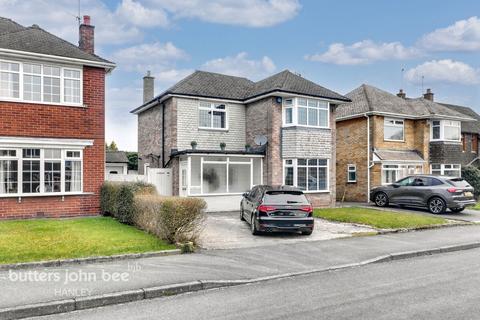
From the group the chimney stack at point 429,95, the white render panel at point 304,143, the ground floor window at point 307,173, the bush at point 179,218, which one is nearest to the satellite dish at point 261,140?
the white render panel at point 304,143

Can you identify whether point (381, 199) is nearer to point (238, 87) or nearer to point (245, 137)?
point (245, 137)

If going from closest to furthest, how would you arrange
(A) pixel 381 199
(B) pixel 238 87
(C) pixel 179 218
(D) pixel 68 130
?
1. (C) pixel 179 218
2. (D) pixel 68 130
3. (A) pixel 381 199
4. (B) pixel 238 87

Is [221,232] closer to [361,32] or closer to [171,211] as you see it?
[171,211]

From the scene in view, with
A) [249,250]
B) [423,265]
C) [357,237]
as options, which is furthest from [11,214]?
[423,265]

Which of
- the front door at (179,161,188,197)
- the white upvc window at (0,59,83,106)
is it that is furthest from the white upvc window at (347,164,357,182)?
the white upvc window at (0,59,83,106)

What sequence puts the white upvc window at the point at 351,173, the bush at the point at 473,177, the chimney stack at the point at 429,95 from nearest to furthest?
1. the white upvc window at the point at 351,173
2. the bush at the point at 473,177
3. the chimney stack at the point at 429,95

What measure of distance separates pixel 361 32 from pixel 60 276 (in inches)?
644

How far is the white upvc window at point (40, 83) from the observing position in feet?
44.4

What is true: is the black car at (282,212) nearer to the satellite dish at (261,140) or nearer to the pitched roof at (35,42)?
the satellite dish at (261,140)

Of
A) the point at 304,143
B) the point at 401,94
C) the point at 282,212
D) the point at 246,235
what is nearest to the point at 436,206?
the point at 304,143

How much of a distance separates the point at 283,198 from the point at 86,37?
37.5ft

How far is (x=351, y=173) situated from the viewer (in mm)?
24750

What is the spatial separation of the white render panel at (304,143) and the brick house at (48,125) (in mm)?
8535

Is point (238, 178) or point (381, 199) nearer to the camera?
point (238, 178)
